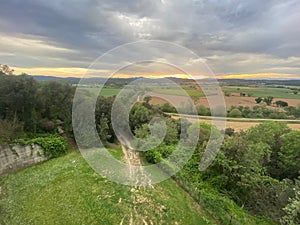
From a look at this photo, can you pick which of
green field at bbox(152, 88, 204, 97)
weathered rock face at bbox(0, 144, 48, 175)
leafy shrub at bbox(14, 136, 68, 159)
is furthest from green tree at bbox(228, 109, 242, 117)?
weathered rock face at bbox(0, 144, 48, 175)

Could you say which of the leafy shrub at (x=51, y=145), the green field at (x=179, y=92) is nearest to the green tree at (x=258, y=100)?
the green field at (x=179, y=92)

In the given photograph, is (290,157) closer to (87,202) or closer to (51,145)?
(87,202)

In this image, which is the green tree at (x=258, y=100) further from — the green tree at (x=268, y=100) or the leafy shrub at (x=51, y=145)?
the leafy shrub at (x=51, y=145)

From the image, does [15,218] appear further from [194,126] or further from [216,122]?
[216,122]

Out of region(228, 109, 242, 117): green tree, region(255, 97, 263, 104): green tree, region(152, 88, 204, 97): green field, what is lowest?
region(228, 109, 242, 117): green tree

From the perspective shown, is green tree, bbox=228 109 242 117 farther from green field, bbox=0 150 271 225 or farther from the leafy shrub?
the leafy shrub

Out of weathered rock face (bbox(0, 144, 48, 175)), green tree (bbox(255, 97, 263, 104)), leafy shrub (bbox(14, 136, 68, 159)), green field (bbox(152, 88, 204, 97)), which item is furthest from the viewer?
green tree (bbox(255, 97, 263, 104))
